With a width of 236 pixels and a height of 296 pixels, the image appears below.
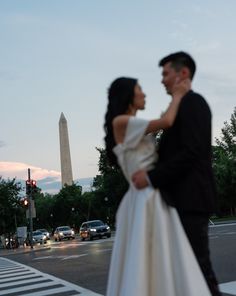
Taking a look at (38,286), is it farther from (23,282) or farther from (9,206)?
(9,206)

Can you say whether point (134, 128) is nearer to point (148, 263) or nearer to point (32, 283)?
point (148, 263)

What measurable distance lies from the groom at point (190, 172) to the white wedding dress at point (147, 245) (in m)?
0.10

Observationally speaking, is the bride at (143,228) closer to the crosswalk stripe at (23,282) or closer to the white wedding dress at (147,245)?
the white wedding dress at (147,245)

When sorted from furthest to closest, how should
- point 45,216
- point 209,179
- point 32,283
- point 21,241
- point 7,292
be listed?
point 45,216, point 21,241, point 32,283, point 7,292, point 209,179

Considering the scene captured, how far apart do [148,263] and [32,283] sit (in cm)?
867

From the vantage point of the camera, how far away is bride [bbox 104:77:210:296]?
3.65 meters

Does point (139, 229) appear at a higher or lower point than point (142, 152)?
lower

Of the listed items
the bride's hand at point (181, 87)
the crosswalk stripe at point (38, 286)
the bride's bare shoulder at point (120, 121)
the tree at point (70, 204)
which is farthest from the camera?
the tree at point (70, 204)

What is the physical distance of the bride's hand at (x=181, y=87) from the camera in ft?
13.3

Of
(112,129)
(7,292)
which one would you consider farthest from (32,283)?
(112,129)

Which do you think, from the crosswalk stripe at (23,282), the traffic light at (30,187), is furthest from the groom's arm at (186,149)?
the traffic light at (30,187)

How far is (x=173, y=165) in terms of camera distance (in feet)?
12.4

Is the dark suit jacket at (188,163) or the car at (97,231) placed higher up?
the dark suit jacket at (188,163)

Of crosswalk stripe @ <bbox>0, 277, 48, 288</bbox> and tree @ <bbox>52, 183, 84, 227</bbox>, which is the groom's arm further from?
tree @ <bbox>52, 183, 84, 227</bbox>
